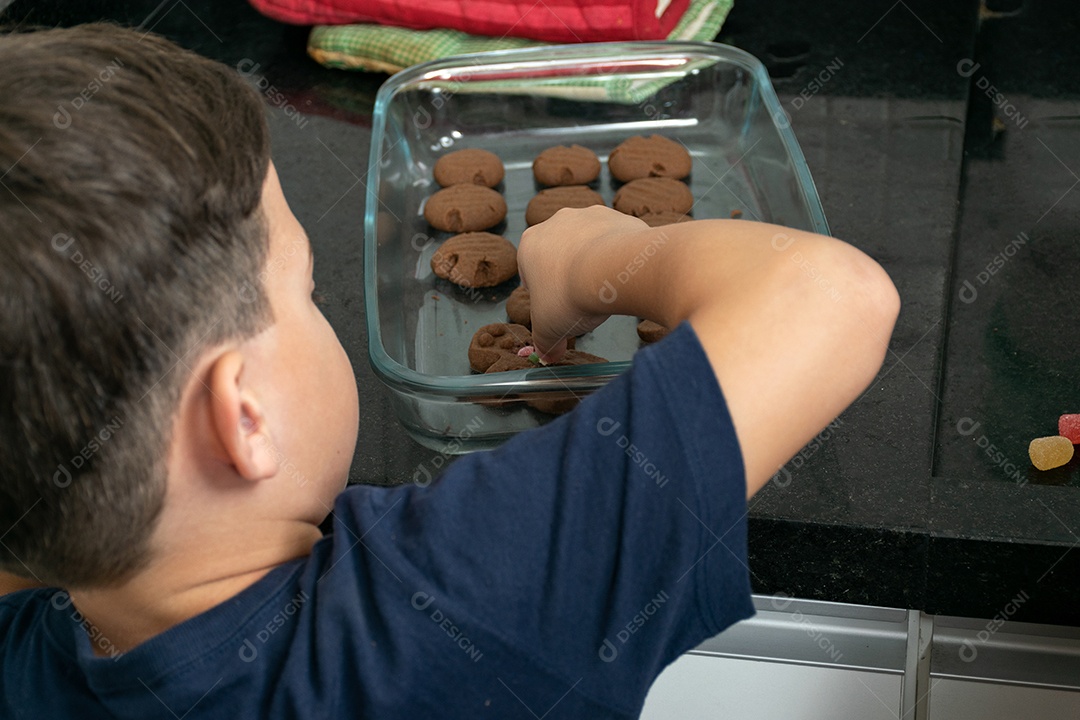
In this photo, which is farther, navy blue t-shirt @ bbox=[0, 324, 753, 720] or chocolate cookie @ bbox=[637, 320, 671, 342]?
chocolate cookie @ bbox=[637, 320, 671, 342]

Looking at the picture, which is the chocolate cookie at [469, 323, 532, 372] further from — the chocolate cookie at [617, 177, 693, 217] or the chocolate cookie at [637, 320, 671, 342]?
the chocolate cookie at [617, 177, 693, 217]

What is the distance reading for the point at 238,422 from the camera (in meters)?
0.53

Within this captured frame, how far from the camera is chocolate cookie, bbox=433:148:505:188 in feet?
4.09

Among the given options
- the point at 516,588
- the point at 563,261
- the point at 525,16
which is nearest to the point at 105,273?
the point at 516,588

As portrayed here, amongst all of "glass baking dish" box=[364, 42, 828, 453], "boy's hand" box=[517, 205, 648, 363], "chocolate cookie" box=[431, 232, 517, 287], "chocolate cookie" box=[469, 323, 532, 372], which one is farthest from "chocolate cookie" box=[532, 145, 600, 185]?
"boy's hand" box=[517, 205, 648, 363]

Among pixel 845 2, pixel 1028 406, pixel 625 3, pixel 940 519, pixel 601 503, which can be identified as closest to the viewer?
pixel 601 503

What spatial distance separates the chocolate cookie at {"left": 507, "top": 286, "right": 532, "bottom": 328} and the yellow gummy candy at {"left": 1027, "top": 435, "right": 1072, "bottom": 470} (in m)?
0.48

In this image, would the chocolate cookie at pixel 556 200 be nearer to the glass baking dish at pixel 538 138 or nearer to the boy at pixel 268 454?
the glass baking dish at pixel 538 138

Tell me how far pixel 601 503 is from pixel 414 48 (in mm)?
1021

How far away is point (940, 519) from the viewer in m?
0.85

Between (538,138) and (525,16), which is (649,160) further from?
(525,16)

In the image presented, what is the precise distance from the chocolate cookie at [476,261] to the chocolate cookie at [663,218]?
15cm

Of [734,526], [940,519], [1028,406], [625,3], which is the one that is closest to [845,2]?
[625,3]

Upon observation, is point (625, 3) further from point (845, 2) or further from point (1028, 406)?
point (1028, 406)
